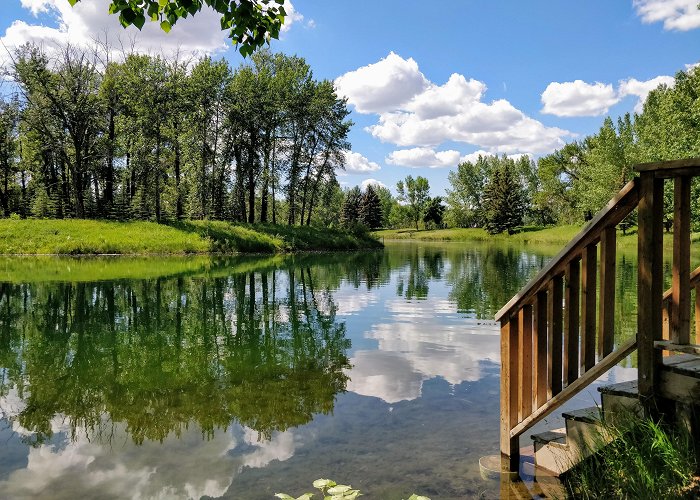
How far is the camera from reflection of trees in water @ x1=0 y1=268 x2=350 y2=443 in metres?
6.33

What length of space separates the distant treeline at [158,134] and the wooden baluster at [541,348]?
4181 centimetres

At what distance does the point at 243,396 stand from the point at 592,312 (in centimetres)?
468

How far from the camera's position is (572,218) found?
85.3 metres

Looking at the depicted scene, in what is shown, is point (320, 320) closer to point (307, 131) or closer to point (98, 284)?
point (98, 284)

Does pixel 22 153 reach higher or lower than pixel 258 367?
higher

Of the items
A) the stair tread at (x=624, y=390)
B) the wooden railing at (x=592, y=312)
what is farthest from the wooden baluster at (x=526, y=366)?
the stair tread at (x=624, y=390)

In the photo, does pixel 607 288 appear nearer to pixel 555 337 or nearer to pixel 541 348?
pixel 555 337

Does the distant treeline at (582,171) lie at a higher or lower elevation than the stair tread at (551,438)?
higher

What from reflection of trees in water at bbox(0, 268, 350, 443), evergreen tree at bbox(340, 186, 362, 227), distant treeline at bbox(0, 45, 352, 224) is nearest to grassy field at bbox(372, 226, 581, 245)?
evergreen tree at bbox(340, 186, 362, 227)

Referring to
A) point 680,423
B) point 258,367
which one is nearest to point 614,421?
point 680,423

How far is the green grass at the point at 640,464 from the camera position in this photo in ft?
10.9

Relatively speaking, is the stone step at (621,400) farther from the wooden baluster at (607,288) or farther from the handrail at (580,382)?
the wooden baluster at (607,288)

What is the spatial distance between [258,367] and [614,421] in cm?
571

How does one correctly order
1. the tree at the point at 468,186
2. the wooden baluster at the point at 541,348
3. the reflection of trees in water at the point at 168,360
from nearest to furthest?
the wooden baluster at the point at 541,348 < the reflection of trees in water at the point at 168,360 < the tree at the point at 468,186
